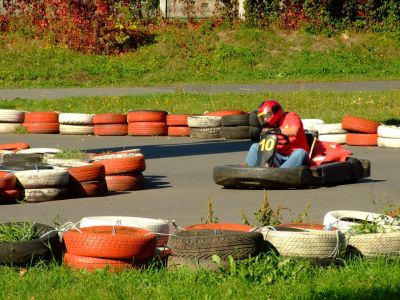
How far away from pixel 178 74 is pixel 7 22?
4994 mm

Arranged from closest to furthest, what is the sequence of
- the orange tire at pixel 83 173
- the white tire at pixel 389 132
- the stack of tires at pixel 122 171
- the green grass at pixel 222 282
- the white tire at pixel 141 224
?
the green grass at pixel 222 282, the white tire at pixel 141 224, the orange tire at pixel 83 173, the stack of tires at pixel 122 171, the white tire at pixel 389 132

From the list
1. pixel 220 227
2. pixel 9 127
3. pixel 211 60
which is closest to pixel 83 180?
pixel 220 227

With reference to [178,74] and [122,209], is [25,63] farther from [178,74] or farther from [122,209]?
[122,209]

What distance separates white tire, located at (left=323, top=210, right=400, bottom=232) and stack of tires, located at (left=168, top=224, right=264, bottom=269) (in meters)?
0.86

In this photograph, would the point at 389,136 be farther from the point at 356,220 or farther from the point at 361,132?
the point at 356,220

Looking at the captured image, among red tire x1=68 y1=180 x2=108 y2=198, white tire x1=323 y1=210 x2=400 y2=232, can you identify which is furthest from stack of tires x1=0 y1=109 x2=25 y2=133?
white tire x1=323 y1=210 x2=400 y2=232

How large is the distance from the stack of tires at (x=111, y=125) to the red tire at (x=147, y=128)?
160 millimetres

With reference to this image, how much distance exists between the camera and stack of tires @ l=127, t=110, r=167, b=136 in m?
15.7

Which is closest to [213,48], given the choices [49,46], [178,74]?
[178,74]

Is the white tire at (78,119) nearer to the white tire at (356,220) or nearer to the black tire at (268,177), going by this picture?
the black tire at (268,177)

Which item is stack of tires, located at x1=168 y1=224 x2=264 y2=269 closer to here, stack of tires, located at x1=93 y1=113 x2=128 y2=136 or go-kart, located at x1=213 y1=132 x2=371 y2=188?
go-kart, located at x1=213 y1=132 x2=371 y2=188

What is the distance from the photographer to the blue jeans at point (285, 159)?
1011 centimetres

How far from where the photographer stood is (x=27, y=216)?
8516 millimetres

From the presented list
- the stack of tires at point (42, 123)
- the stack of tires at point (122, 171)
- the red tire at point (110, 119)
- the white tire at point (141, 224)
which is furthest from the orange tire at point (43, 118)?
the white tire at point (141, 224)
